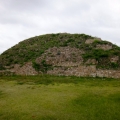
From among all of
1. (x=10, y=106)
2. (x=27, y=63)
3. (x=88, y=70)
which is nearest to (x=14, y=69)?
(x=27, y=63)

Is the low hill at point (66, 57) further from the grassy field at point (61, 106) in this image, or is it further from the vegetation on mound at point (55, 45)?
the grassy field at point (61, 106)

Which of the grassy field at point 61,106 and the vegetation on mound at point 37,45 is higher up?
the vegetation on mound at point 37,45

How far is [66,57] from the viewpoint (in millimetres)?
26391

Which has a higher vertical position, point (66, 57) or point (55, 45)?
point (55, 45)

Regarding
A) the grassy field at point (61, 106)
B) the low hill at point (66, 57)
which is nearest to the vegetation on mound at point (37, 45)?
the low hill at point (66, 57)

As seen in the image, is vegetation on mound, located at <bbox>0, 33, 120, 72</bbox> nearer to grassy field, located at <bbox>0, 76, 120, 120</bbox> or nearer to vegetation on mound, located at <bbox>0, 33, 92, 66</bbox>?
vegetation on mound, located at <bbox>0, 33, 92, 66</bbox>

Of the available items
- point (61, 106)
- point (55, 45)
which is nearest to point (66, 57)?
point (55, 45)

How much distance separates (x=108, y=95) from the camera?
494 inches

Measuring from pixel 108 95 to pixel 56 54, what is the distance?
16.0 metres

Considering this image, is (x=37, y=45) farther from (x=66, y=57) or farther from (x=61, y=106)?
(x=61, y=106)

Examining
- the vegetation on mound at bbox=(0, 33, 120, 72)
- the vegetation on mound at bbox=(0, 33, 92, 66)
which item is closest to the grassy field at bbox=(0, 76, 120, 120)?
the vegetation on mound at bbox=(0, 33, 120, 72)

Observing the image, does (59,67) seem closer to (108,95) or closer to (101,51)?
(101,51)

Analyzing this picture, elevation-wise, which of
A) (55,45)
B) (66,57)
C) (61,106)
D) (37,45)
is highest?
(37,45)

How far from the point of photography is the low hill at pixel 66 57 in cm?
2295
